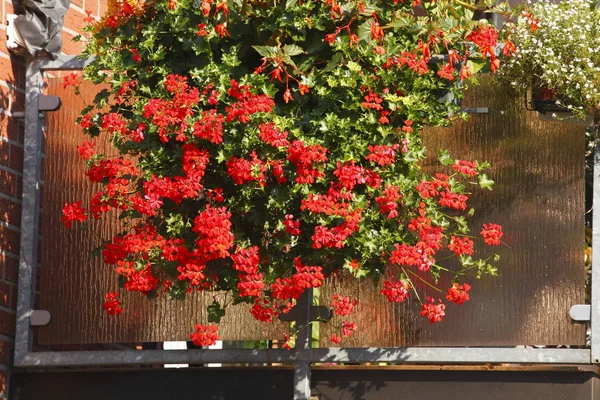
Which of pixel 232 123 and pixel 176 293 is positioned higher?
pixel 232 123

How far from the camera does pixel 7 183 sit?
5.79 m

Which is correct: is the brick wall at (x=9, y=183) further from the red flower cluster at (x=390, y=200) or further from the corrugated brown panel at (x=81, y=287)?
the red flower cluster at (x=390, y=200)

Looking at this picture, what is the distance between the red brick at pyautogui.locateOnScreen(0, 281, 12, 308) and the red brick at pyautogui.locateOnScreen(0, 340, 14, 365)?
0.61 feet

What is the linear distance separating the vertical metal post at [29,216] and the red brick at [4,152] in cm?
8

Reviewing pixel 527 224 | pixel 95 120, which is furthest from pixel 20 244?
pixel 527 224

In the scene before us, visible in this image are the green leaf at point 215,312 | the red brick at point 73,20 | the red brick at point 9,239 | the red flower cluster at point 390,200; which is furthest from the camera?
the red brick at point 73,20

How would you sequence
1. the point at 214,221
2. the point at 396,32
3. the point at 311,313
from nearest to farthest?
the point at 214,221
the point at 396,32
the point at 311,313

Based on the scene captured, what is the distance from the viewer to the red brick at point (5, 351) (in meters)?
5.70

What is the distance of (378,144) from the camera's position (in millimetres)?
4930

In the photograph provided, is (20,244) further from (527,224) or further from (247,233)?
(527,224)

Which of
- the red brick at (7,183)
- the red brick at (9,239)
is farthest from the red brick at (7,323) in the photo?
the red brick at (7,183)

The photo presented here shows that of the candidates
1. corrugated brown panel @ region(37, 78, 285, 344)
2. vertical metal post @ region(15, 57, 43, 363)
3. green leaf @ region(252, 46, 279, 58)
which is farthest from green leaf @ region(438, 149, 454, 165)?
vertical metal post @ region(15, 57, 43, 363)

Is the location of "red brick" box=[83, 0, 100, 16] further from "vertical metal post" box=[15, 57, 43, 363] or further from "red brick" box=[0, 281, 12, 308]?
"red brick" box=[0, 281, 12, 308]

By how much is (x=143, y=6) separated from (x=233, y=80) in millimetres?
609
